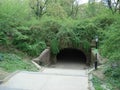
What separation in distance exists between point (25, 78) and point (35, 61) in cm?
642

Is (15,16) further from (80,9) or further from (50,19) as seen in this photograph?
(80,9)

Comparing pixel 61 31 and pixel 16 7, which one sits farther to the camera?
pixel 61 31

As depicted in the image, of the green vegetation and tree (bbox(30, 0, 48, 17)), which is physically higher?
tree (bbox(30, 0, 48, 17))

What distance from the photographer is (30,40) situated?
22.2m

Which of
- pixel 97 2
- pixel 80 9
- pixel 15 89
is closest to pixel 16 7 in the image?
pixel 15 89

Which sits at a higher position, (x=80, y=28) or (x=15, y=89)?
(x=80, y=28)

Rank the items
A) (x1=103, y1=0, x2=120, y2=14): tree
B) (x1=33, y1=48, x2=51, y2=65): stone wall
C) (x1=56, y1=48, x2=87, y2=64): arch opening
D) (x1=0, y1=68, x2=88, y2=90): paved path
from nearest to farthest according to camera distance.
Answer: (x1=0, y1=68, x2=88, y2=90): paved path, (x1=33, y1=48, x2=51, y2=65): stone wall, (x1=56, y1=48, x2=87, y2=64): arch opening, (x1=103, y1=0, x2=120, y2=14): tree

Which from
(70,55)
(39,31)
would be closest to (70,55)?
(70,55)

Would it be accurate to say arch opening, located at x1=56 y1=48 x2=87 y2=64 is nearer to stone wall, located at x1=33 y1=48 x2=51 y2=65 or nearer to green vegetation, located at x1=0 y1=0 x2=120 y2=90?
green vegetation, located at x1=0 y1=0 x2=120 y2=90

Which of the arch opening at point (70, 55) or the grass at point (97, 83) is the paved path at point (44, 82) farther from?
the arch opening at point (70, 55)

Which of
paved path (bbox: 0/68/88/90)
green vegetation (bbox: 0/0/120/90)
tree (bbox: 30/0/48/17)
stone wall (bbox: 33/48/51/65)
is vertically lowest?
stone wall (bbox: 33/48/51/65)

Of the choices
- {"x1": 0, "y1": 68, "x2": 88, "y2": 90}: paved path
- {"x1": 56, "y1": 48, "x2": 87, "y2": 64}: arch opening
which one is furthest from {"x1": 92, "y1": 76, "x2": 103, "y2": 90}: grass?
{"x1": 56, "y1": 48, "x2": 87, "y2": 64}: arch opening

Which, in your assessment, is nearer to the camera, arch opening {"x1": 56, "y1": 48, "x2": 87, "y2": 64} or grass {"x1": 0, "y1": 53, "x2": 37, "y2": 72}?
grass {"x1": 0, "y1": 53, "x2": 37, "y2": 72}

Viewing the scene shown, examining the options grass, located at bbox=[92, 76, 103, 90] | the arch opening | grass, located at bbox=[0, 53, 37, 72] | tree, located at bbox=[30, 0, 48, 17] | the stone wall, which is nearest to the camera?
grass, located at bbox=[92, 76, 103, 90]
